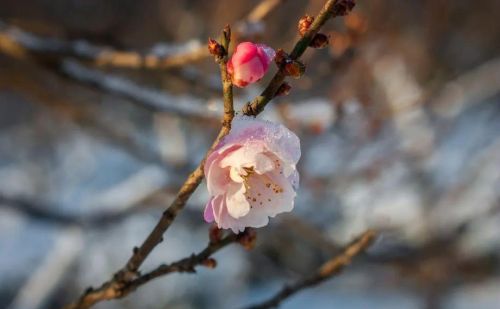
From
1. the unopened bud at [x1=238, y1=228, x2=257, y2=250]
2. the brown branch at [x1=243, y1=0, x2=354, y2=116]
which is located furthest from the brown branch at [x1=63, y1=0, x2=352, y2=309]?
the unopened bud at [x1=238, y1=228, x2=257, y2=250]

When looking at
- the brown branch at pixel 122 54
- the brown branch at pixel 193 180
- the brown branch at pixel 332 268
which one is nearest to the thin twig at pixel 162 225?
the brown branch at pixel 193 180

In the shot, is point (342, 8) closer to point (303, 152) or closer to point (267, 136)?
point (267, 136)

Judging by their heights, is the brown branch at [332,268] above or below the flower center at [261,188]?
above

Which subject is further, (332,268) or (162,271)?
(332,268)

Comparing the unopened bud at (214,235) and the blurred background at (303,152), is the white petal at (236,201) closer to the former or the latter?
the unopened bud at (214,235)

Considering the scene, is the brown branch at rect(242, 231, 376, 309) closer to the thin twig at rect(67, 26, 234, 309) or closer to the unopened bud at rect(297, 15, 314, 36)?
the thin twig at rect(67, 26, 234, 309)

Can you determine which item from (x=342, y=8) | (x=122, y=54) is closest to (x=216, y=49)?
(x=342, y=8)
